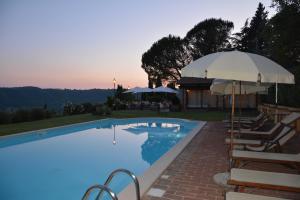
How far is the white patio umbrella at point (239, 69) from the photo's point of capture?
11.9 ft

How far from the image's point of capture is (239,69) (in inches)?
145

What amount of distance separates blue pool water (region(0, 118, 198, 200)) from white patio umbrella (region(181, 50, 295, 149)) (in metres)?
3.37

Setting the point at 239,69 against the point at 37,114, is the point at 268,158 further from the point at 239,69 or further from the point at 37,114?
the point at 37,114

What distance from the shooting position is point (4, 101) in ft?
137

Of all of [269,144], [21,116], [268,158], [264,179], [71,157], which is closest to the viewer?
[264,179]

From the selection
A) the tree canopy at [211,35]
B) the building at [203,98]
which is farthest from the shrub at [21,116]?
the tree canopy at [211,35]

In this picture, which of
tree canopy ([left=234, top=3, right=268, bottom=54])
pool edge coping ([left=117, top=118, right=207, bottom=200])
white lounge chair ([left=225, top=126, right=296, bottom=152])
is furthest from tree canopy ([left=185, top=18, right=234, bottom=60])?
white lounge chair ([left=225, top=126, right=296, bottom=152])

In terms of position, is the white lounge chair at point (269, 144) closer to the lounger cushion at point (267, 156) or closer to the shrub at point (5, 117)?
the lounger cushion at point (267, 156)

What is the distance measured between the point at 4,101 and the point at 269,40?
4319 centimetres

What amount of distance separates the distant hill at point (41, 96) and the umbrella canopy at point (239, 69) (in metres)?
37.7

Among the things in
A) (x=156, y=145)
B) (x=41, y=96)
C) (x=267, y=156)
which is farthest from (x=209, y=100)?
(x=41, y=96)

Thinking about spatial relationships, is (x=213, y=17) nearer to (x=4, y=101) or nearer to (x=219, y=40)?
(x=219, y=40)

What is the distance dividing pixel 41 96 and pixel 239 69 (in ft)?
163

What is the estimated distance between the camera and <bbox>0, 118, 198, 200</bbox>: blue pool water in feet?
19.0
